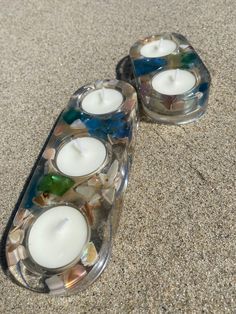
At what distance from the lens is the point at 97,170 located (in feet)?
2.63

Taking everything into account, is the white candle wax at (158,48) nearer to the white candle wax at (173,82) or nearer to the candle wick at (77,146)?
the white candle wax at (173,82)

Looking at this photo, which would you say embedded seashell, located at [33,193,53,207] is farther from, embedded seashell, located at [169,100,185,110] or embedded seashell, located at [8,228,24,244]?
embedded seashell, located at [169,100,185,110]

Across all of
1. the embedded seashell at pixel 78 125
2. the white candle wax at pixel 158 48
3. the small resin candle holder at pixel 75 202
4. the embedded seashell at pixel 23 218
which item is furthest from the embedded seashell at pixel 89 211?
the white candle wax at pixel 158 48

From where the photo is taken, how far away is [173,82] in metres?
0.98

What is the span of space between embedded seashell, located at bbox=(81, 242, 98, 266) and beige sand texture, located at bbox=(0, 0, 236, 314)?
0.07m

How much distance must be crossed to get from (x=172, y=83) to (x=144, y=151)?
18cm

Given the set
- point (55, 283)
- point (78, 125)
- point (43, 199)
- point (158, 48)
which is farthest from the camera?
point (158, 48)

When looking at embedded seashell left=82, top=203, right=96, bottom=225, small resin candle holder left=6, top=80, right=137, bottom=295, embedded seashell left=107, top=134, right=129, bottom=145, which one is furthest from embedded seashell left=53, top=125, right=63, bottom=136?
embedded seashell left=82, top=203, right=96, bottom=225

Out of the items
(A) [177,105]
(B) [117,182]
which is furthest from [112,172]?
(A) [177,105]

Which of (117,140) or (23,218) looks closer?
(23,218)

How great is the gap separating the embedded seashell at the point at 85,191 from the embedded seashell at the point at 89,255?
9cm

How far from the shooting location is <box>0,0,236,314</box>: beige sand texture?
0.73 meters

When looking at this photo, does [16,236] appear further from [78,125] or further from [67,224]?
[78,125]

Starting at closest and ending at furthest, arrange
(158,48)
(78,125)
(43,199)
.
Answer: (43,199), (78,125), (158,48)
